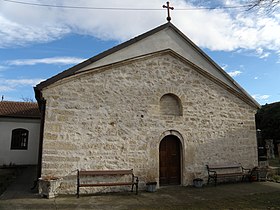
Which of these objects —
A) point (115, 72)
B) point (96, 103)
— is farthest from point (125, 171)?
point (115, 72)

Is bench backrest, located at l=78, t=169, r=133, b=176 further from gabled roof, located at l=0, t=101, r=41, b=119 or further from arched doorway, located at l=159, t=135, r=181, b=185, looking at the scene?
gabled roof, located at l=0, t=101, r=41, b=119

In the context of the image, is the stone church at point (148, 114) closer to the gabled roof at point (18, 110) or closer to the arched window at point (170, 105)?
the arched window at point (170, 105)

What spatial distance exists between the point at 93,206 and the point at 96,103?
354 cm

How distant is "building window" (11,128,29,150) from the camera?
1698 centimetres

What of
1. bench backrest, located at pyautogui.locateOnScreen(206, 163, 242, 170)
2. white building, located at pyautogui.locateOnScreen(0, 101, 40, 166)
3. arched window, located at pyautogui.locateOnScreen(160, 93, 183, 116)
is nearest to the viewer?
arched window, located at pyautogui.locateOnScreen(160, 93, 183, 116)

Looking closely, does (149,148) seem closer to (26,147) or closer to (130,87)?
(130,87)

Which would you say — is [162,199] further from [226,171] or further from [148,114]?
[226,171]

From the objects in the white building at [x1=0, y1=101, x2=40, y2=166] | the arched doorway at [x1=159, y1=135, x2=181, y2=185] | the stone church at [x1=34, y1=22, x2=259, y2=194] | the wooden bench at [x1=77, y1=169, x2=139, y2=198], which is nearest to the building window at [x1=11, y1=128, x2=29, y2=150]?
the white building at [x1=0, y1=101, x2=40, y2=166]

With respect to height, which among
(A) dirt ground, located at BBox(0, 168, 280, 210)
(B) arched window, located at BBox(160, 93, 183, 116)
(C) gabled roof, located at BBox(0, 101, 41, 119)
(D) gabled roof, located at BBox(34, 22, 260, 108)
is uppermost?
(D) gabled roof, located at BBox(34, 22, 260, 108)

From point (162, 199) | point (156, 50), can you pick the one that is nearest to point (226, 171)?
point (162, 199)

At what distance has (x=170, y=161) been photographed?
10055 mm

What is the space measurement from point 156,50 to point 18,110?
12.5 m

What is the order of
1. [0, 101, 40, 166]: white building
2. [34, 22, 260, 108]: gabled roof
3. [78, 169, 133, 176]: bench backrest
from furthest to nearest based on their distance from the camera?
1. [0, 101, 40, 166]: white building
2. [34, 22, 260, 108]: gabled roof
3. [78, 169, 133, 176]: bench backrest

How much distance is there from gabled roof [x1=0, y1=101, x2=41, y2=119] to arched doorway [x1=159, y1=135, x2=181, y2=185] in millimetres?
11051
